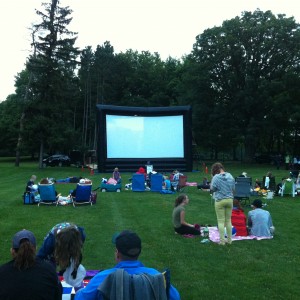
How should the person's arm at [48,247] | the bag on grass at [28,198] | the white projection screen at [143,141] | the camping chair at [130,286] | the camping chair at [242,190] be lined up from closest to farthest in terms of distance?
1. the camping chair at [130,286]
2. the person's arm at [48,247]
3. the bag on grass at [28,198]
4. the camping chair at [242,190]
5. the white projection screen at [143,141]

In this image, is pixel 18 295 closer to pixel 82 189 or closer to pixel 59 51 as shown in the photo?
pixel 82 189

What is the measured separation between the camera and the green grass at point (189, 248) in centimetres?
559

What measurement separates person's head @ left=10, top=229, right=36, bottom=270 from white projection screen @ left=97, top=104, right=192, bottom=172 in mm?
24083

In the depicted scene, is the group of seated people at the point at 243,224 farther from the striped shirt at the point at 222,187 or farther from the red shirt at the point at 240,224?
the striped shirt at the point at 222,187

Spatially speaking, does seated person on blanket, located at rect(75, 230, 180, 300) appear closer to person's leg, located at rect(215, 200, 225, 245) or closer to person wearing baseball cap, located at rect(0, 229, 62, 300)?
person wearing baseball cap, located at rect(0, 229, 62, 300)

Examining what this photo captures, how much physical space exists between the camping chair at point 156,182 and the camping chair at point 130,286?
15.6 metres

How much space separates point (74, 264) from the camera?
167 inches

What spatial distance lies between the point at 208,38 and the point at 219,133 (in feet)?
31.5

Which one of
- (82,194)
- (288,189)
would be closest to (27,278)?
(82,194)

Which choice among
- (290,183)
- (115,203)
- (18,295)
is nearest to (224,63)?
(290,183)

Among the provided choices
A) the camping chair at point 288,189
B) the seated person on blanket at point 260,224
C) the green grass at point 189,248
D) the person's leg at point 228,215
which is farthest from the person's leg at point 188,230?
the camping chair at point 288,189

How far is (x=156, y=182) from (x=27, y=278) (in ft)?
51.5

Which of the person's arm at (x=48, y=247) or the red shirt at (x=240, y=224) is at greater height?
the person's arm at (x=48, y=247)

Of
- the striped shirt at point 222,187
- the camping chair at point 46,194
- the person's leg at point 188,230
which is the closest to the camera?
the striped shirt at point 222,187
